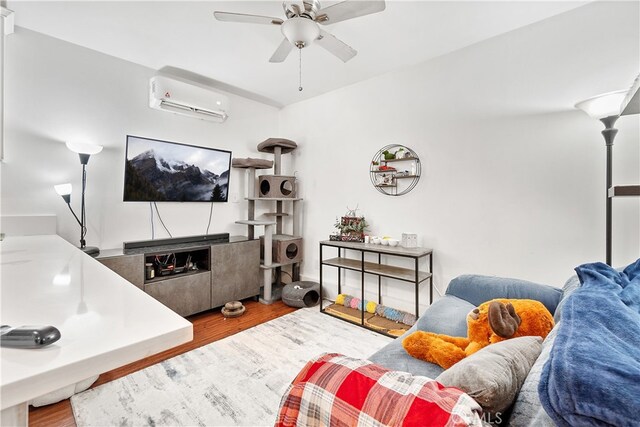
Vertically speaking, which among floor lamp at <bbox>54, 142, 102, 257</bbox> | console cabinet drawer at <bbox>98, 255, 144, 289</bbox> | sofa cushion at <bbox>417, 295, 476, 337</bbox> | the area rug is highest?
floor lamp at <bbox>54, 142, 102, 257</bbox>

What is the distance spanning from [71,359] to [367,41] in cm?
264

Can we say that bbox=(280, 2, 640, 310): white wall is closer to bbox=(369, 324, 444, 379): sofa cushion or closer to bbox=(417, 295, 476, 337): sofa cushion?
bbox=(417, 295, 476, 337): sofa cushion

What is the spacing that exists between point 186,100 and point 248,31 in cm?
100

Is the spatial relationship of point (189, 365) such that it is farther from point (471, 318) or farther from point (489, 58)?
point (489, 58)

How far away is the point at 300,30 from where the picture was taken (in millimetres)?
1661

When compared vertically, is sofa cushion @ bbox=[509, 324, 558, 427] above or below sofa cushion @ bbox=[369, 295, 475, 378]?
above

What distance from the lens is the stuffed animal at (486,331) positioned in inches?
44.6

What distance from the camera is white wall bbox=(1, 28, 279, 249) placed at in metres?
2.16

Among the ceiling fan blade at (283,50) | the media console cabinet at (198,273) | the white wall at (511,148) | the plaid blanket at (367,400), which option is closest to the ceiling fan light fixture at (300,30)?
the ceiling fan blade at (283,50)

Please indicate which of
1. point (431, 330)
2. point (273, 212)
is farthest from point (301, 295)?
point (431, 330)

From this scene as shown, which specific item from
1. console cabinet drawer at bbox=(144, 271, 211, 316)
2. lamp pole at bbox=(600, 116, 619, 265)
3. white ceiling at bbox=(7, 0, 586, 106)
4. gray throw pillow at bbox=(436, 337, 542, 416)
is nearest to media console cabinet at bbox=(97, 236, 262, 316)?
console cabinet drawer at bbox=(144, 271, 211, 316)

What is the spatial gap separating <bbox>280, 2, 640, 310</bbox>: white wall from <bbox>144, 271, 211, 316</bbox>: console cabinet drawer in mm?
1631

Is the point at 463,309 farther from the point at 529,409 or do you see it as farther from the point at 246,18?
the point at 246,18

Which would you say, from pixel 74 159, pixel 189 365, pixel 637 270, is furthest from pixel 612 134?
pixel 74 159
